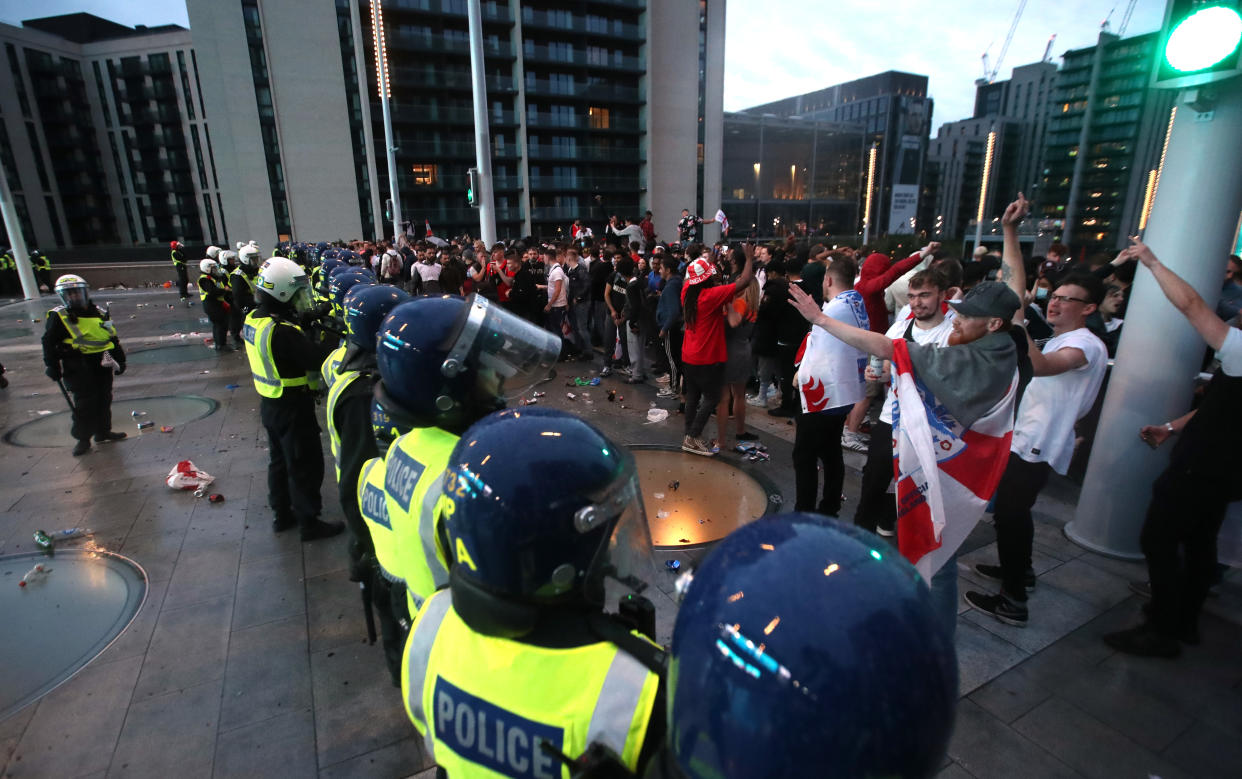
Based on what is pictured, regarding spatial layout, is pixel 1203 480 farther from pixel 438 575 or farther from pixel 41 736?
pixel 41 736

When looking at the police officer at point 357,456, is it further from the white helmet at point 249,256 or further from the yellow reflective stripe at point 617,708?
the white helmet at point 249,256

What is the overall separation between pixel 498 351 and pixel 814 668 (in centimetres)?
200

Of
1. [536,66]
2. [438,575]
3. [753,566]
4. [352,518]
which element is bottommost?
[352,518]

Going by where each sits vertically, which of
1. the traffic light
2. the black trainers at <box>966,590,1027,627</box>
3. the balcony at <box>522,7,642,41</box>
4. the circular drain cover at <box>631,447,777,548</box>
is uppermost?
the balcony at <box>522,7,642,41</box>

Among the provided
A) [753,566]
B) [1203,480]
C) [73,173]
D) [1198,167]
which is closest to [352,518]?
[753,566]

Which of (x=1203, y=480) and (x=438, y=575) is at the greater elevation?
(x=438, y=575)

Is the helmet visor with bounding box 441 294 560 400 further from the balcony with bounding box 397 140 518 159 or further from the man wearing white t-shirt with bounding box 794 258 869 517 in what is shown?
the balcony with bounding box 397 140 518 159

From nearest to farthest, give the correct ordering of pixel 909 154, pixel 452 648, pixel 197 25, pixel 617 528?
pixel 452 648 → pixel 617 528 → pixel 197 25 → pixel 909 154

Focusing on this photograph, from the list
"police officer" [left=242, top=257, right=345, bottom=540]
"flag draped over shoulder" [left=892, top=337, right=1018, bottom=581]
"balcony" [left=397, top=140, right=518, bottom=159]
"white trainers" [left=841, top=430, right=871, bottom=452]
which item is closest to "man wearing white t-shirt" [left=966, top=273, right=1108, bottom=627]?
"flag draped over shoulder" [left=892, top=337, right=1018, bottom=581]

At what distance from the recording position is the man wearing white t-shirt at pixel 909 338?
341 cm

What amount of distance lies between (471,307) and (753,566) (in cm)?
191

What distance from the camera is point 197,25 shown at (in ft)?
112

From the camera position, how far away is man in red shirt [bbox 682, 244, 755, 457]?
212 inches

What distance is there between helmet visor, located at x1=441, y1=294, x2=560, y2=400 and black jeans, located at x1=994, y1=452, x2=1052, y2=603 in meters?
2.68
